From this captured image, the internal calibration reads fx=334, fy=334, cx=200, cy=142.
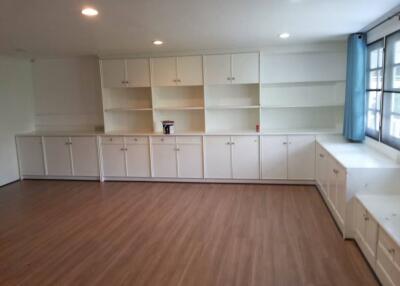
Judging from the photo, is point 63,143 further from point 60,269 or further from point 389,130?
point 389,130

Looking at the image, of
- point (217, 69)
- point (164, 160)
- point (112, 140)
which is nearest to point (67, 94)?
point (112, 140)

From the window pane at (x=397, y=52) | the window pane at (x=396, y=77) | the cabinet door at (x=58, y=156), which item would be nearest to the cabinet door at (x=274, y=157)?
the window pane at (x=396, y=77)

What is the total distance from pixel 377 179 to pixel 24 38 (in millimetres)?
4284

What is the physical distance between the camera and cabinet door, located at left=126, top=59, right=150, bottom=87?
18.5ft

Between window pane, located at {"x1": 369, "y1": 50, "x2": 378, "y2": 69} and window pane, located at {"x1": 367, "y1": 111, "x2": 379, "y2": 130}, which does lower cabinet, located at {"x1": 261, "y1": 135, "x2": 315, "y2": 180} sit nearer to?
window pane, located at {"x1": 367, "y1": 111, "x2": 379, "y2": 130}

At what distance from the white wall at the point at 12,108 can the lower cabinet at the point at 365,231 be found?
553 cm

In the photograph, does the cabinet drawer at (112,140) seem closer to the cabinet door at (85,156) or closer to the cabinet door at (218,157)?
the cabinet door at (85,156)

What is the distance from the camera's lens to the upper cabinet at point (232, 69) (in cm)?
529

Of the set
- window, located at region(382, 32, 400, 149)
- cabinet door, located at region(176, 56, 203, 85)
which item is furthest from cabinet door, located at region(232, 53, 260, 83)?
window, located at region(382, 32, 400, 149)

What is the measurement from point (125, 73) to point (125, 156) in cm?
142

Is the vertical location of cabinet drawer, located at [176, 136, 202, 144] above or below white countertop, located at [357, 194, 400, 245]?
above

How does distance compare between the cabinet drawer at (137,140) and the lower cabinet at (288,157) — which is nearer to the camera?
the lower cabinet at (288,157)

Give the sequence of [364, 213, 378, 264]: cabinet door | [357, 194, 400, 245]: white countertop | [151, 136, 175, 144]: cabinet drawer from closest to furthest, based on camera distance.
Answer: [357, 194, 400, 245]: white countertop < [364, 213, 378, 264]: cabinet door < [151, 136, 175, 144]: cabinet drawer

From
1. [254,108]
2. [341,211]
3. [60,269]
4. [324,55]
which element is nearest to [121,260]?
[60,269]
